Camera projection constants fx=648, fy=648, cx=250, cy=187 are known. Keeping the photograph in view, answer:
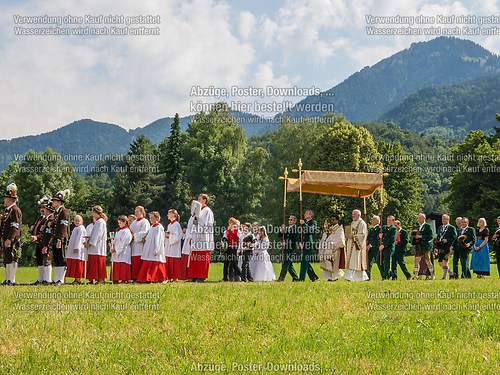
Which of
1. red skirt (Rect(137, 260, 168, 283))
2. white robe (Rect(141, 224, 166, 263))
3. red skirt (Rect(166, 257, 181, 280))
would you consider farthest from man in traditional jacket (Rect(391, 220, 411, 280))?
red skirt (Rect(137, 260, 168, 283))

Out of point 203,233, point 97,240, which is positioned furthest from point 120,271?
point 203,233

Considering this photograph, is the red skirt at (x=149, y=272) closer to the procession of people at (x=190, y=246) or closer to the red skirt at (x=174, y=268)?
the procession of people at (x=190, y=246)

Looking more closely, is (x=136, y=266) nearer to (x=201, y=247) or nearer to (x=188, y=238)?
(x=188, y=238)

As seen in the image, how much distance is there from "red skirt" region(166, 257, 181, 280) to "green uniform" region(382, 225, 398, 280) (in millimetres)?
6582

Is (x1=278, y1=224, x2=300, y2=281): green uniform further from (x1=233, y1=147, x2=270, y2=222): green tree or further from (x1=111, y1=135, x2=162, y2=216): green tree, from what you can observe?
(x1=233, y1=147, x2=270, y2=222): green tree

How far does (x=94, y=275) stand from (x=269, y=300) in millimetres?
8439

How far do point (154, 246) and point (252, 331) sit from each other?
9240 millimetres

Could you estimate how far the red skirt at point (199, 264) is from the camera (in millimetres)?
19562

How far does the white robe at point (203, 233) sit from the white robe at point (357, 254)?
14.2 feet

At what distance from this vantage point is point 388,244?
20594 millimetres

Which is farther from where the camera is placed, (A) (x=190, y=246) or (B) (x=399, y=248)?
(B) (x=399, y=248)

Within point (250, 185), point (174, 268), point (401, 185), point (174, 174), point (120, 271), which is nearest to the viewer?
point (120, 271)

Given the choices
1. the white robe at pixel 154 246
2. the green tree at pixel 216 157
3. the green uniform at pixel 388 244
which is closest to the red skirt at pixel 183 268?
the white robe at pixel 154 246

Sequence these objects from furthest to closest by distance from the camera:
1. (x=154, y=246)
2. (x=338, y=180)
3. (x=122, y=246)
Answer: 1. (x=338, y=180)
2. (x=122, y=246)
3. (x=154, y=246)
